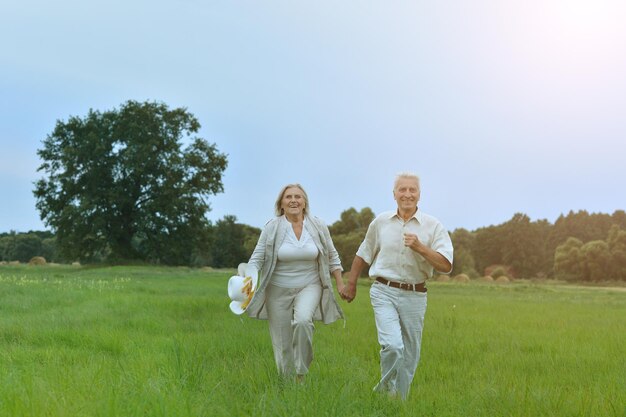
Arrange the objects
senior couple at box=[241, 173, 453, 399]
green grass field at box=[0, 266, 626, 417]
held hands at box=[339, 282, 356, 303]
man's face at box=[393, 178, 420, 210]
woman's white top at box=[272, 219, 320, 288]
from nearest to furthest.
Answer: green grass field at box=[0, 266, 626, 417], senior couple at box=[241, 173, 453, 399], man's face at box=[393, 178, 420, 210], held hands at box=[339, 282, 356, 303], woman's white top at box=[272, 219, 320, 288]

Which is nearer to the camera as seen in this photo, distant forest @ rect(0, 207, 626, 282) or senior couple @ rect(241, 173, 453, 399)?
senior couple @ rect(241, 173, 453, 399)

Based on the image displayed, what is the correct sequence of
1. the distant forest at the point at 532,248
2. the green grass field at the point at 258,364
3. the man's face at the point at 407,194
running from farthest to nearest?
the distant forest at the point at 532,248, the man's face at the point at 407,194, the green grass field at the point at 258,364

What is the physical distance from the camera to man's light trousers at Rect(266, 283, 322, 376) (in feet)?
23.1

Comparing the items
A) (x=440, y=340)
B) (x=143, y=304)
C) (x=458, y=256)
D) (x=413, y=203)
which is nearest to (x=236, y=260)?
(x=458, y=256)

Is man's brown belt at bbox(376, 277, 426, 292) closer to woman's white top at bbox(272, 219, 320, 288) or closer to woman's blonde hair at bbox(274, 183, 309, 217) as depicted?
woman's white top at bbox(272, 219, 320, 288)

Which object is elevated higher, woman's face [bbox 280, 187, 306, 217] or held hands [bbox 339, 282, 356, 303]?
woman's face [bbox 280, 187, 306, 217]

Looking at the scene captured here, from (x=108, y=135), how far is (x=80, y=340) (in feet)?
147

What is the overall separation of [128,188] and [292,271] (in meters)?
46.7

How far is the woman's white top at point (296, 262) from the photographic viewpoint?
7195 mm

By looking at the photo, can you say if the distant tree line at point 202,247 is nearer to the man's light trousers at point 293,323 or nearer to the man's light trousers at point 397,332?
the man's light trousers at point 293,323

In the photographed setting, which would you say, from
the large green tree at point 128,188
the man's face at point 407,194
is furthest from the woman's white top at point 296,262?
the large green tree at point 128,188

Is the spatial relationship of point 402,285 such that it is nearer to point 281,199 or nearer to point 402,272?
point 402,272

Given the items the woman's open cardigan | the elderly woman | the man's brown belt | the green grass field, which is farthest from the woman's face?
the green grass field

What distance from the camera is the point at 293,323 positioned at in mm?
7094
